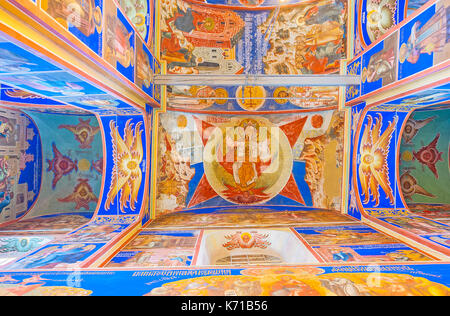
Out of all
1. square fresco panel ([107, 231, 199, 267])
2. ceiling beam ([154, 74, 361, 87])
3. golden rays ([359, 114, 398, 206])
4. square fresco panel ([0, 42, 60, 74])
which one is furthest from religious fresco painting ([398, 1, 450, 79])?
square fresco panel ([0, 42, 60, 74])

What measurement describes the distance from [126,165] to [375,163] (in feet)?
23.8

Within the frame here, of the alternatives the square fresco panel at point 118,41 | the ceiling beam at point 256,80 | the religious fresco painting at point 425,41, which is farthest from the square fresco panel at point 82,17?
the religious fresco painting at point 425,41

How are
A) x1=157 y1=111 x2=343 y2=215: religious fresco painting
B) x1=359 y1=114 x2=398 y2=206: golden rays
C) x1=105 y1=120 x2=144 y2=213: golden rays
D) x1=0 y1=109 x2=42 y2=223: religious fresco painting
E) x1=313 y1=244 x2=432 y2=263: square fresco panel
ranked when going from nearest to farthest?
1. x1=313 y1=244 x2=432 y2=263: square fresco panel
2. x1=105 y1=120 x2=144 y2=213: golden rays
3. x1=359 y1=114 x2=398 y2=206: golden rays
4. x1=0 y1=109 x2=42 y2=223: religious fresco painting
5. x1=157 y1=111 x2=343 y2=215: religious fresco painting

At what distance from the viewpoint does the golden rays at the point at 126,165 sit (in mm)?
6746

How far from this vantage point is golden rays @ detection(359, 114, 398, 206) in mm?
7199

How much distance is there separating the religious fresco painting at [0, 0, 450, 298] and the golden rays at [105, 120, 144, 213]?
0.04 metres

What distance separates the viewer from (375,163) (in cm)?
730

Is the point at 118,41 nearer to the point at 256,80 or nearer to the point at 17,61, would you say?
the point at 17,61

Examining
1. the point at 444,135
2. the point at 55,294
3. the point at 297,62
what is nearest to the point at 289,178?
the point at 297,62

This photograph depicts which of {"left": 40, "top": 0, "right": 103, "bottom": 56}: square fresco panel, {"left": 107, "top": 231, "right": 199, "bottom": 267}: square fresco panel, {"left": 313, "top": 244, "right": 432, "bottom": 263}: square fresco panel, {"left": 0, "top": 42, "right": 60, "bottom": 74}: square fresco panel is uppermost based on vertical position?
{"left": 40, "top": 0, "right": 103, "bottom": 56}: square fresco panel

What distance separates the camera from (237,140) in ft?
30.3

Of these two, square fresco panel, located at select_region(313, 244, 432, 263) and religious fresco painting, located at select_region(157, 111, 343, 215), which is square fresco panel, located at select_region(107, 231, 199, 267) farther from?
square fresco panel, located at select_region(313, 244, 432, 263)

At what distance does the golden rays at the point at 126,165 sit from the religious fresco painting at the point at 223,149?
0.04 metres
